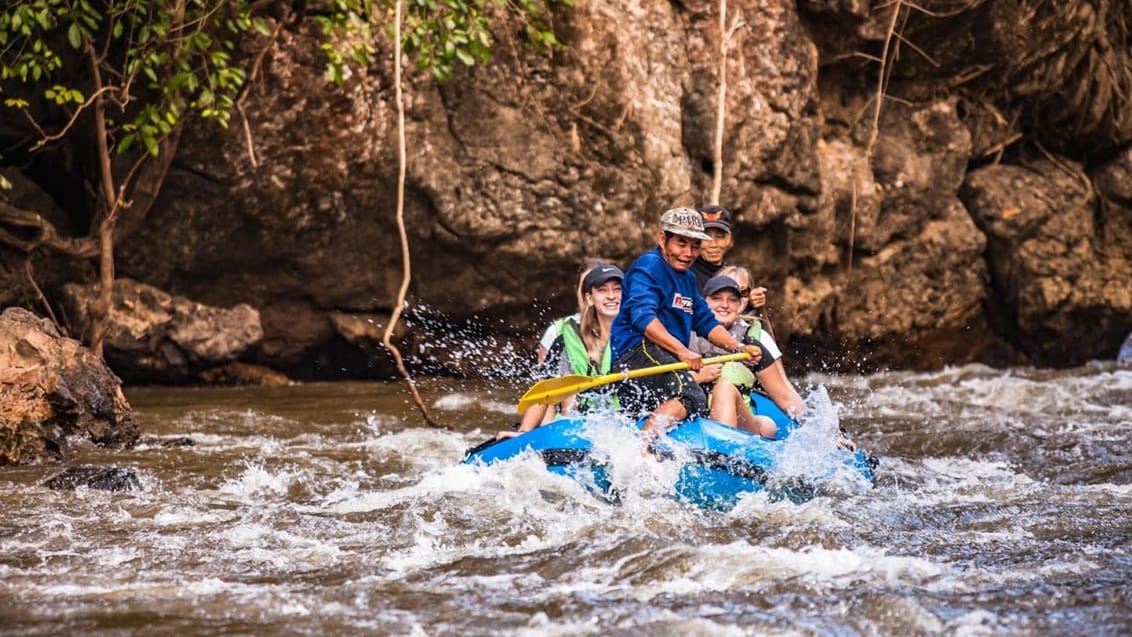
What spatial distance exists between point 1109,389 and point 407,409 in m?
5.72

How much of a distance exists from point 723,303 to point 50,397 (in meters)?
→ 3.57

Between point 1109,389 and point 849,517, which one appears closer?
point 849,517

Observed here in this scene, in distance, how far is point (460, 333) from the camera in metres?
11.2

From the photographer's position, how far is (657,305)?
21.8 feet

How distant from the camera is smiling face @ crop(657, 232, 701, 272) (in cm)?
668

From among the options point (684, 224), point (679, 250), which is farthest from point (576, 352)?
point (684, 224)

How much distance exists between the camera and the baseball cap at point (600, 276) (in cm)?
712

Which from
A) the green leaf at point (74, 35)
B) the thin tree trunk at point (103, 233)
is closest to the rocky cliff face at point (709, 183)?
the thin tree trunk at point (103, 233)

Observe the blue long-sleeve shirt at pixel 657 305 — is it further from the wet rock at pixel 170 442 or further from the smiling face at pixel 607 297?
the wet rock at pixel 170 442

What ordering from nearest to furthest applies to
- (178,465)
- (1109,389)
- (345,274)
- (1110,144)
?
(178,465) < (345,274) < (1109,389) < (1110,144)

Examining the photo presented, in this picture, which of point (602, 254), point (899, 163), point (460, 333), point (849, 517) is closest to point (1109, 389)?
point (899, 163)

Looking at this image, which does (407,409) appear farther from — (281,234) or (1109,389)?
(1109,389)

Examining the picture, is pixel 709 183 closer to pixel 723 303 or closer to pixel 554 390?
pixel 723 303

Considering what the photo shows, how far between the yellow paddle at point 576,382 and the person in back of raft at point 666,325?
80 mm
